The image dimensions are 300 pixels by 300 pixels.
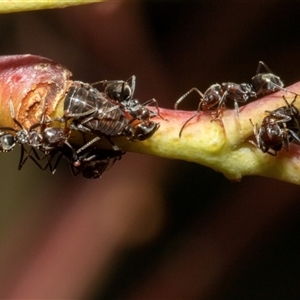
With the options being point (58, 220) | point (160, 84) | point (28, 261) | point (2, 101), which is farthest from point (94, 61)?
point (2, 101)

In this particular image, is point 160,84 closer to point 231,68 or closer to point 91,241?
point 231,68

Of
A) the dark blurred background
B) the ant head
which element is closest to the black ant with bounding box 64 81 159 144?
the ant head

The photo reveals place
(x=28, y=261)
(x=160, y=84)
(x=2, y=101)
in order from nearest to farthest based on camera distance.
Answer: (x=2, y=101) < (x=28, y=261) < (x=160, y=84)

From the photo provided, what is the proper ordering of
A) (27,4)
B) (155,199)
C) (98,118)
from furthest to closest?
(155,199)
(98,118)
(27,4)

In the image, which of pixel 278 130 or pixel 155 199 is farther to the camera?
pixel 155 199

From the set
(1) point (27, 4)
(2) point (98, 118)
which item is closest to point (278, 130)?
(2) point (98, 118)

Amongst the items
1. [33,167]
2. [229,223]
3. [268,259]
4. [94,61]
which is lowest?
[268,259]

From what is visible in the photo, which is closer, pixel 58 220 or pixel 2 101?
pixel 2 101

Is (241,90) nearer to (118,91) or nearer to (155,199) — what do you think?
(118,91)
